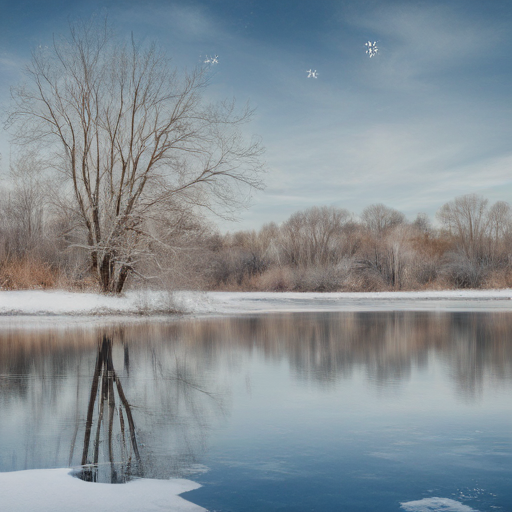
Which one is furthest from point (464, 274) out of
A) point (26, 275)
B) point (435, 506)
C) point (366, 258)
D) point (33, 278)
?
point (435, 506)

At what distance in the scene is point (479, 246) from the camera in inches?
2089

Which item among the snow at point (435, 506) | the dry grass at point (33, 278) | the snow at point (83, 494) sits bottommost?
the snow at point (435, 506)

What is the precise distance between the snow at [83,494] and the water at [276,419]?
5.7 inches

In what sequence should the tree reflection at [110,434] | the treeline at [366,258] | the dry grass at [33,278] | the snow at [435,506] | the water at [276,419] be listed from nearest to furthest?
the snow at [435,506] → the water at [276,419] → the tree reflection at [110,434] → the dry grass at [33,278] → the treeline at [366,258]

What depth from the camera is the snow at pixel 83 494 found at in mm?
3527

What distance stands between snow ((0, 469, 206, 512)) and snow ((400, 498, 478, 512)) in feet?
4.28

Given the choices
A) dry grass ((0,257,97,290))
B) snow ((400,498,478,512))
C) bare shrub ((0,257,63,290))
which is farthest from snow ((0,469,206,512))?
bare shrub ((0,257,63,290))

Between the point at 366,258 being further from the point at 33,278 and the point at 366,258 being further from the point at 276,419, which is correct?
the point at 276,419

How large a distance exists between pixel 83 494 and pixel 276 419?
241cm

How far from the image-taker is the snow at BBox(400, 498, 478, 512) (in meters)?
3.51

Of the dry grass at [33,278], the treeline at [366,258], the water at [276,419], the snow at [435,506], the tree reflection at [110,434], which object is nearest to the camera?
the snow at [435,506]

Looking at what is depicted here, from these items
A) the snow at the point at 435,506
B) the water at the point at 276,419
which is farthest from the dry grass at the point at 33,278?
the snow at the point at 435,506

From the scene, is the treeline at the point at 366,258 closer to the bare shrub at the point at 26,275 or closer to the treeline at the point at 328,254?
the treeline at the point at 328,254

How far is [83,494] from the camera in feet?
12.2
